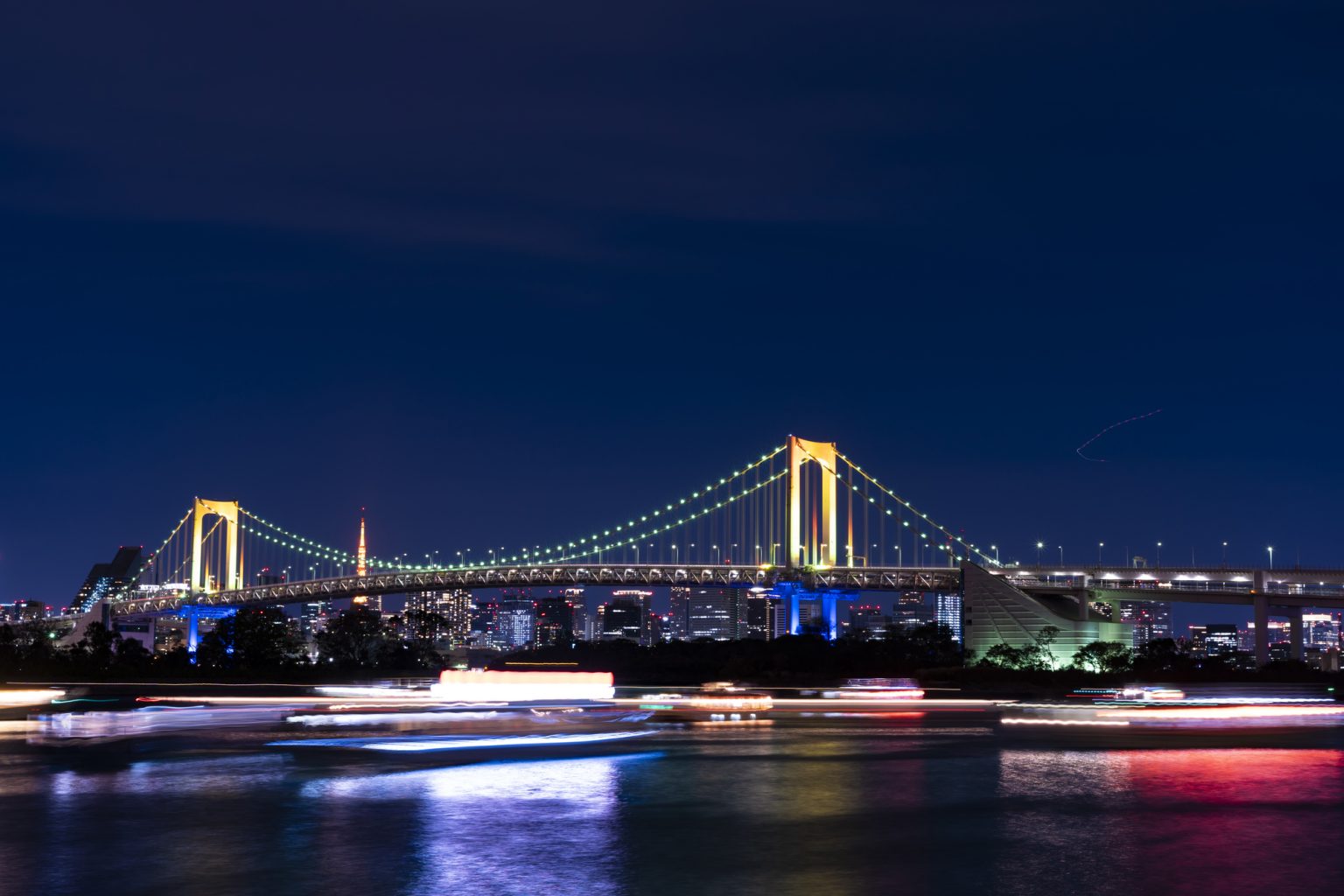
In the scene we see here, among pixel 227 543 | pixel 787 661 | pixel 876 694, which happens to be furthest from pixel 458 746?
pixel 227 543

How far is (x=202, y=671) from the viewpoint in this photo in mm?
72000

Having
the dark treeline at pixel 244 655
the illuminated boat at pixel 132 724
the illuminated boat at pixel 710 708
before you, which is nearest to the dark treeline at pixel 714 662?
the dark treeline at pixel 244 655

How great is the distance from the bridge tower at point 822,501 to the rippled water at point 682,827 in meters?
61.2

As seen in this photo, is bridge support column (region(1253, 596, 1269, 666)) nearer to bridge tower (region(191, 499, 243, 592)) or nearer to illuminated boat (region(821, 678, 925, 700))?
illuminated boat (region(821, 678, 925, 700))

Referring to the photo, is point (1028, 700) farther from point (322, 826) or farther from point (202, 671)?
point (202, 671)

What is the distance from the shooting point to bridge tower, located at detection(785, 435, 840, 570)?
8306cm

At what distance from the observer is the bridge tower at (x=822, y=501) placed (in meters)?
83.1

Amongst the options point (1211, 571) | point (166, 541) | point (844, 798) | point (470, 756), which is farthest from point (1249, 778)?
point (166, 541)

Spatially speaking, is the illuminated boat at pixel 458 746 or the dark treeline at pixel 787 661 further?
the dark treeline at pixel 787 661

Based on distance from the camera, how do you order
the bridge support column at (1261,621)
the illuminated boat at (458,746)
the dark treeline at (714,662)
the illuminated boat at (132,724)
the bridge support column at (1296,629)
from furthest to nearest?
the bridge support column at (1296,629), the bridge support column at (1261,621), the dark treeline at (714,662), the illuminated boat at (132,724), the illuminated boat at (458,746)

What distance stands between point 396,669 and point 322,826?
7061 centimetres

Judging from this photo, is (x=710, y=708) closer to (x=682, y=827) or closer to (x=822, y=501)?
(x=682, y=827)

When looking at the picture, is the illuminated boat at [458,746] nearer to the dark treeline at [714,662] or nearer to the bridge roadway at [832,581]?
the dark treeline at [714,662]

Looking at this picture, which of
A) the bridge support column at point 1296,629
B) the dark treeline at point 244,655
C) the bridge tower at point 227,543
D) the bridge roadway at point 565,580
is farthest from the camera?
the bridge tower at point 227,543
